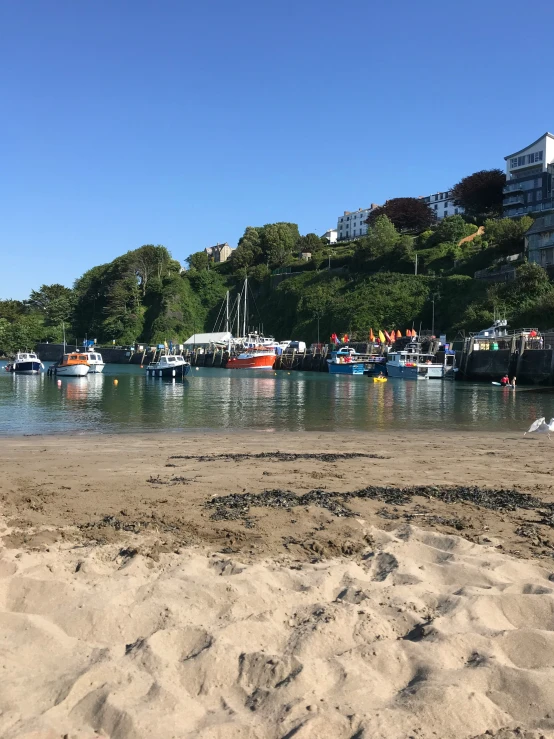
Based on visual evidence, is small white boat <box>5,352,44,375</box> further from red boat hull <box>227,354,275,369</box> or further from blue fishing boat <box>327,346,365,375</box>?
blue fishing boat <box>327,346,365,375</box>

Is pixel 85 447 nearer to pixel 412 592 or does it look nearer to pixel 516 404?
pixel 412 592

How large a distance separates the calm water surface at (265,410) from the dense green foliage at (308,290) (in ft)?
137

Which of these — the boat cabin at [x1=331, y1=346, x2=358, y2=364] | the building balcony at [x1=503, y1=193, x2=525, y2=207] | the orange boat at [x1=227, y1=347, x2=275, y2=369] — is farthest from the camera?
the building balcony at [x1=503, y1=193, x2=525, y2=207]

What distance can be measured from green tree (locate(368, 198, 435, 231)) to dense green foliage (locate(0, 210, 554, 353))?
2.69 metres

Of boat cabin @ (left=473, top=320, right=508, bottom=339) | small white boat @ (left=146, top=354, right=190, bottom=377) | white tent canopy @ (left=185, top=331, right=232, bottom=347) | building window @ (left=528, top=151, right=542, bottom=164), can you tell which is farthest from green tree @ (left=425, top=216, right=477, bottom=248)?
small white boat @ (left=146, top=354, right=190, bottom=377)

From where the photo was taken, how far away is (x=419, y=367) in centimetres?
6694

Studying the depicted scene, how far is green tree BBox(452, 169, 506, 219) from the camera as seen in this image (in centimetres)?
11806

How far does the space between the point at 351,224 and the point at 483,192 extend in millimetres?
69239

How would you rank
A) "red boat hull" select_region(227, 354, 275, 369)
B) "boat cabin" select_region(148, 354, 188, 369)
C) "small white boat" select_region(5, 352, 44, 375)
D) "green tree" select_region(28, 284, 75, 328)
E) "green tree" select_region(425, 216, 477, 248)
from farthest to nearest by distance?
1. "green tree" select_region(28, 284, 75, 328)
2. "green tree" select_region(425, 216, 477, 248)
3. "red boat hull" select_region(227, 354, 275, 369)
4. "small white boat" select_region(5, 352, 44, 375)
5. "boat cabin" select_region(148, 354, 188, 369)

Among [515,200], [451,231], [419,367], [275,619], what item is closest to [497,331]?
[419,367]

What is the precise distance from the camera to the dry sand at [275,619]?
3.63 metres

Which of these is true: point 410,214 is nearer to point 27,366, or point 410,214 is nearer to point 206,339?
point 206,339

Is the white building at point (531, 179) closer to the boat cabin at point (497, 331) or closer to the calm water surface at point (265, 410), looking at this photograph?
the boat cabin at point (497, 331)

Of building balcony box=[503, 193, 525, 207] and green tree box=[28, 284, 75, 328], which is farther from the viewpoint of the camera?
green tree box=[28, 284, 75, 328]
